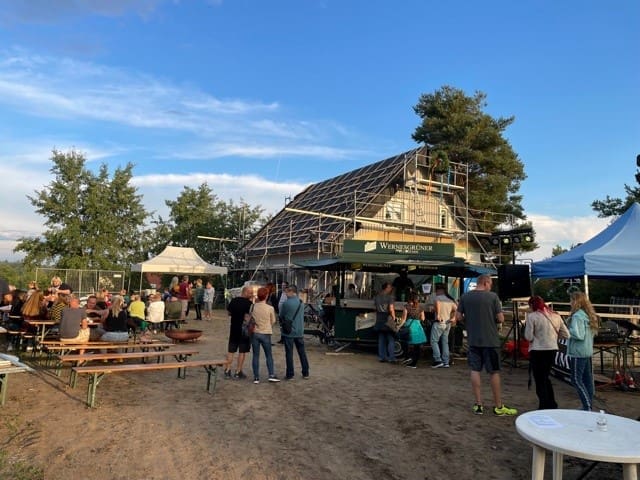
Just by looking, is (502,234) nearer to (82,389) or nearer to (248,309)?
(248,309)

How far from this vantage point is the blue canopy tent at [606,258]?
9.45m

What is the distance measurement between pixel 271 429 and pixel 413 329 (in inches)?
215

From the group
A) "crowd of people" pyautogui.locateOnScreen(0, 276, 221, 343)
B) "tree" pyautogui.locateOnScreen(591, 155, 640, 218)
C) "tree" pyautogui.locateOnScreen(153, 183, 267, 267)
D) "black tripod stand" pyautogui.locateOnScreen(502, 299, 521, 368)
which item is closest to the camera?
"crowd of people" pyautogui.locateOnScreen(0, 276, 221, 343)

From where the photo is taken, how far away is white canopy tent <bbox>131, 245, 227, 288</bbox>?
2450 cm

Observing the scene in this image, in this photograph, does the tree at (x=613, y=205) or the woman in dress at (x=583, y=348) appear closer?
the woman in dress at (x=583, y=348)

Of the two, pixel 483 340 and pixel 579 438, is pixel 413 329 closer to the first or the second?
pixel 483 340

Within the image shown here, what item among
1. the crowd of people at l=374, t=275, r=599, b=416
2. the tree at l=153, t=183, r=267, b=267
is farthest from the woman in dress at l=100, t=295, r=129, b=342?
the tree at l=153, t=183, r=267, b=267

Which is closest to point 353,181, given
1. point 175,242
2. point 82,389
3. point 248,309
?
point 175,242

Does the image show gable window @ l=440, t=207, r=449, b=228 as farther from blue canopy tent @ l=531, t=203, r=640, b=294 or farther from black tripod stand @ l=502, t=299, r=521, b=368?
black tripod stand @ l=502, t=299, r=521, b=368

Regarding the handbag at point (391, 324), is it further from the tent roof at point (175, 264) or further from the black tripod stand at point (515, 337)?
the tent roof at point (175, 264)

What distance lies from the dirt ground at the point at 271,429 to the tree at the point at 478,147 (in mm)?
22327

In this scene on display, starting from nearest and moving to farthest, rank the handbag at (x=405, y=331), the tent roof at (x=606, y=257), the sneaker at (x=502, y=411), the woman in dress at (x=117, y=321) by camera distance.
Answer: the sneaker at (x=502, y=411)
the tent roof at (x=606, y=257)
the woman in dress at (x=117, y=321)
the handbag at (x=405, y=331)

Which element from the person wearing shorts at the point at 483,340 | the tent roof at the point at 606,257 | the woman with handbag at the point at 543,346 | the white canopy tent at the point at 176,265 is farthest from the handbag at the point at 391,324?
the white canopy tent at the point at 176,265

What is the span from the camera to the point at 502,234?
465 inches
